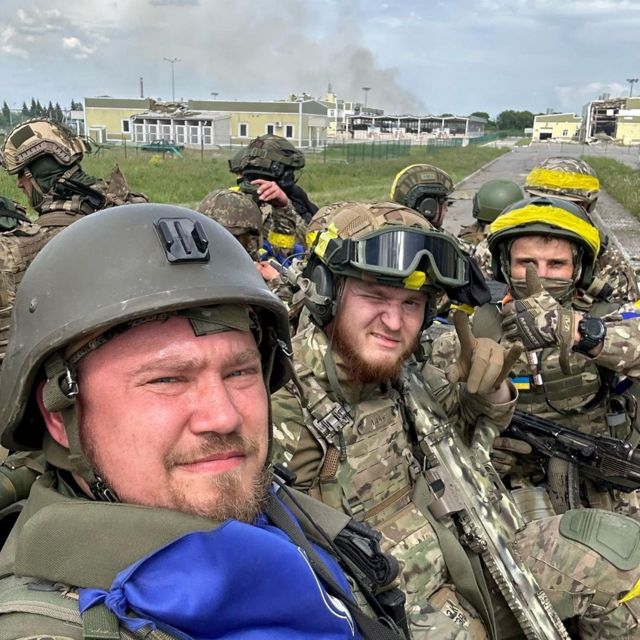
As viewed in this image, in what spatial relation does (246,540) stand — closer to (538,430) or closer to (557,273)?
(538,430)

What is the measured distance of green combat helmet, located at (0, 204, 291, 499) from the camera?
159 centimetres

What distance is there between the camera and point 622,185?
26344 mm

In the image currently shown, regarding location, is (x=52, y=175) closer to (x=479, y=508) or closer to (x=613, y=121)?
(x=479, y=508)

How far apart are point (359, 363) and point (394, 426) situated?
0.34 metres

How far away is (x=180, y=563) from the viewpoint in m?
1.31

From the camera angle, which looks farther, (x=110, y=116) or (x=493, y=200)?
(x=110, y=116)

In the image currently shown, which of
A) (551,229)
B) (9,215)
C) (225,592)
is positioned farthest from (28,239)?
(225,592)

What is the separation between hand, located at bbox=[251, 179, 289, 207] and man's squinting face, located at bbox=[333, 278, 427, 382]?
15.0ft

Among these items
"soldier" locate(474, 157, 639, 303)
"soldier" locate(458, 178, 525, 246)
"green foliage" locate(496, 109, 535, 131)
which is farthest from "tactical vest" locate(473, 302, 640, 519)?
"green foliage" locate(496, 109, 535, 131)

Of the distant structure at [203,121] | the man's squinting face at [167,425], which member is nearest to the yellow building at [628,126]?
the distant structure at [203,121]

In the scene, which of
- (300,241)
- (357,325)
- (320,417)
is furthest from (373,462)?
(300,241)

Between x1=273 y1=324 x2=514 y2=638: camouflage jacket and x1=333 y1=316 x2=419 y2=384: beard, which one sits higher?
x1=333 y1=316 x2=419 y2=384: beard

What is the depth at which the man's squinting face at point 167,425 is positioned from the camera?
156 centimetres

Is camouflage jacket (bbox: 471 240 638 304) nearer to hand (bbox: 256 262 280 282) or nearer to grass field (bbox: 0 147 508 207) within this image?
hand (bbox: 256 262 280 282)
